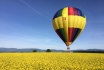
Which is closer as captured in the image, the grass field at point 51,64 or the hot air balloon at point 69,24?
the grass field at point 51,64

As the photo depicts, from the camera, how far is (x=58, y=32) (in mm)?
36719

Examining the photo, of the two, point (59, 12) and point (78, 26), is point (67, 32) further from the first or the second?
point (59, 12)

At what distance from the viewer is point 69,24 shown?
3459cm

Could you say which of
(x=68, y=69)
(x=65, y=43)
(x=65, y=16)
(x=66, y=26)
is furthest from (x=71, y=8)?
(x=68, y=69)

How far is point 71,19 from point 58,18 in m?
3.31

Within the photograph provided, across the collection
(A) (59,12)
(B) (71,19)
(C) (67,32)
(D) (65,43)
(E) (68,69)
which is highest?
(A) (59,12)

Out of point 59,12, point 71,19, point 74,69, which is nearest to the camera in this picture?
point 74,69

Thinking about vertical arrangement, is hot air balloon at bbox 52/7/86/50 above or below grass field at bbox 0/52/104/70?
above

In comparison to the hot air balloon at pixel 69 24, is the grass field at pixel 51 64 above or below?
below

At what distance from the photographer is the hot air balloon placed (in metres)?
34.7

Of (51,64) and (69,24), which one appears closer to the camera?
(51,64)

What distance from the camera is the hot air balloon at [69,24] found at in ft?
114

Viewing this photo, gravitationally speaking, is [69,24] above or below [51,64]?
above

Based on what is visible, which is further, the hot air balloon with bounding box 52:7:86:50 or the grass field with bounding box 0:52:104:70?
the hot air balloon with bounding box 52:7:86:50
